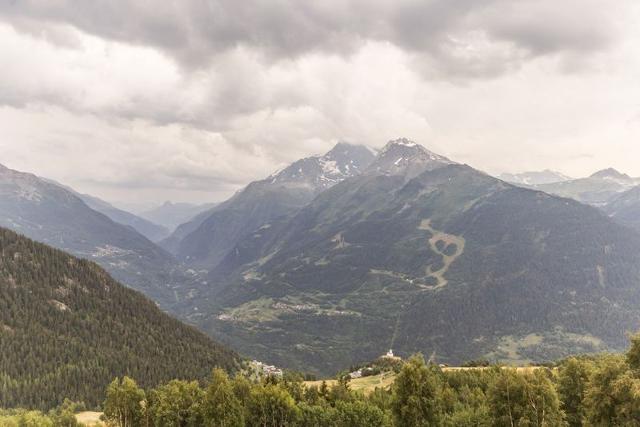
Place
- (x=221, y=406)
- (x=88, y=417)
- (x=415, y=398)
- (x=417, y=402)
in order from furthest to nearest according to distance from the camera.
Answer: (x=88, y=417)
(x=221, y=406)
(x=415, y=398)
(x=417, y=402)

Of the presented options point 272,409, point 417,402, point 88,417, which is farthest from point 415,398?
point 88,417

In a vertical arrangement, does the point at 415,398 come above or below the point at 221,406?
above

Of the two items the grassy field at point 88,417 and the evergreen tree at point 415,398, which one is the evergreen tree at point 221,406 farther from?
the grassy field at point 88,417

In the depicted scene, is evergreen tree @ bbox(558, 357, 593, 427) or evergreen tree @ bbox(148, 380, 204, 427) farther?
evergreen tree @ bbox(148, 380, 204, 427)

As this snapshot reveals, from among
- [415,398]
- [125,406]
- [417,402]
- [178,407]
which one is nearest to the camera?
[417,402]

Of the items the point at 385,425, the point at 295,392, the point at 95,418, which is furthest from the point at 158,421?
the point at 95,418

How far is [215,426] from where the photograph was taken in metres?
104

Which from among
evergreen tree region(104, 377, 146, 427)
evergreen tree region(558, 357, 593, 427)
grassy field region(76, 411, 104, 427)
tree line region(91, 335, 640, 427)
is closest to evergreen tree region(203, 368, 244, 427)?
tree line region(91, 335, 640, 427)

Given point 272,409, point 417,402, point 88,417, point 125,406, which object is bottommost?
point 88,417

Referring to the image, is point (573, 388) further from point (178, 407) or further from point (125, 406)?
point (125, 406)

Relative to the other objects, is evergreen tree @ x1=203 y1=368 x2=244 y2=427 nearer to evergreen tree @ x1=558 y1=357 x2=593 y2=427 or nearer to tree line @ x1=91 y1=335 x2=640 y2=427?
tree line @ x1=91 y1=335 x2=640 y2=427

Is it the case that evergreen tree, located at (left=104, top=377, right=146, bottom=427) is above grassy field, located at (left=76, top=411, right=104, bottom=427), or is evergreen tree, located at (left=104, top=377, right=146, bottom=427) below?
above

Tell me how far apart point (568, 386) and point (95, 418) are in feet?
536

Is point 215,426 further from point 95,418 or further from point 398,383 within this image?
point 95,418
